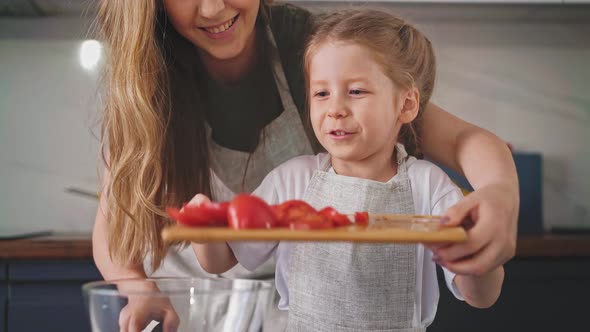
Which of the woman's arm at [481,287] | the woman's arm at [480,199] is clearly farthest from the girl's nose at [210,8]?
the woman's arm at [481,287]

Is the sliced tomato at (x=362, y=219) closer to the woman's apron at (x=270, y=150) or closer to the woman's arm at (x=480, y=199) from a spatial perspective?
the woman's arm at (x=480, y=199)

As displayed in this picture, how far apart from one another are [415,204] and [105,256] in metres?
0.49

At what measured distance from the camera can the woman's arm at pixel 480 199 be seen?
2.26ft

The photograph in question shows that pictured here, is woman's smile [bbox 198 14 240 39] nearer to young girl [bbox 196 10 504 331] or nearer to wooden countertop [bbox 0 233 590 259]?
young girl [bbox 196 10 504 331]

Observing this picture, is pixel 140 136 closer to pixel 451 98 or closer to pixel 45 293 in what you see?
pixel 45 293

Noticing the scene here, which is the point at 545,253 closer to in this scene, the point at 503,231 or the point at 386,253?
the point at 386,253

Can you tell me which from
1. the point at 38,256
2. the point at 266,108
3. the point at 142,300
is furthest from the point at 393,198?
the point at 38,256

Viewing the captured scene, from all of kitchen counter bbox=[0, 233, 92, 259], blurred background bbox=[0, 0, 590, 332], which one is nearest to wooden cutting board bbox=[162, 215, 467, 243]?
kitchen counter bbox=[0, 233, 92, 259]

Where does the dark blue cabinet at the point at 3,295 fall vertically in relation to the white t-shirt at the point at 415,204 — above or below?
below

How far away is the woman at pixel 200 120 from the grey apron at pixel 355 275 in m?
0.13

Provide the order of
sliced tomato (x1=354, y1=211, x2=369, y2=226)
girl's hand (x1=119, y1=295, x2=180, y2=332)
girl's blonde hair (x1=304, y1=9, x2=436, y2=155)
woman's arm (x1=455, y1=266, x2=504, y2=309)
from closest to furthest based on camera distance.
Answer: girl's hand (x1=119, y1=295, x2=180, y2=332) → sliced tomato (x1=354, y1=211, x2=369, y2=226) → woman's arm (x1=455, y1=266, x2=504, y2=309) → girl's blonde hair (x1=304, y1=9, x2=436, y2=155)

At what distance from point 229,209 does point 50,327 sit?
1391mm

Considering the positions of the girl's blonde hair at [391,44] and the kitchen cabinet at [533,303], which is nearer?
the girl's blonde hair at [391,44]

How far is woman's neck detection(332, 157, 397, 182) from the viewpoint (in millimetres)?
958
